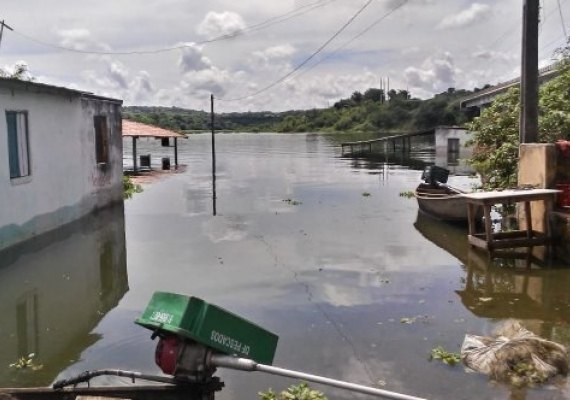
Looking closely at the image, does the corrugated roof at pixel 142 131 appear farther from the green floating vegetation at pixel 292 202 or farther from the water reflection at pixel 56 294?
the water reflection at pixel 56 294

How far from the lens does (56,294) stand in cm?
1066

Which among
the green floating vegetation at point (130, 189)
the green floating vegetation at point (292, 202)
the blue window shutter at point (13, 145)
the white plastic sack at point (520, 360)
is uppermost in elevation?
the blue window shutter at point (13, 145)

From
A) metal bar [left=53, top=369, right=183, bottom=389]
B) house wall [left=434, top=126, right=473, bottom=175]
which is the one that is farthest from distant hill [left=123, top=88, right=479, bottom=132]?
metal bar [left=53, top=369, right=183, bottom=389]

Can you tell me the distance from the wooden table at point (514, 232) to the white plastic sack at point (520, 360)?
535cm

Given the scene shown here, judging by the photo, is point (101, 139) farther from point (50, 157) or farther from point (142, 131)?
point (142, 131)

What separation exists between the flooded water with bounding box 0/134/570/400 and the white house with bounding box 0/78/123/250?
2.20 feet

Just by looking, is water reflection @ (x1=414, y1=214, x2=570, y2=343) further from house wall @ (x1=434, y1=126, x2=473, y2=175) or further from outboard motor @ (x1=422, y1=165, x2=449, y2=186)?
house wall @ (x1=434, y1=126, x2=473, y2=175)

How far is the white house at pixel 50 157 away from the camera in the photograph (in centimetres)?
1334

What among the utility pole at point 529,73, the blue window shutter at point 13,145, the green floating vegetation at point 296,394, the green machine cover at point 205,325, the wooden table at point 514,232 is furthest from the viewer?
the utility pole at point 529,73

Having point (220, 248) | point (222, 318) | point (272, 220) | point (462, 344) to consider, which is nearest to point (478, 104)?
point (272, 220)

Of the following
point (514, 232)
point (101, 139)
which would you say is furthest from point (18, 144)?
point (514, 232)

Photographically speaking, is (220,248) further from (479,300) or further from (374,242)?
(479,300)

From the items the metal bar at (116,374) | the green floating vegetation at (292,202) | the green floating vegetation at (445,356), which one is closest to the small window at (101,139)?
the green floating vegetation at (292,202)

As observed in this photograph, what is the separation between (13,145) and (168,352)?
10.7 meters
